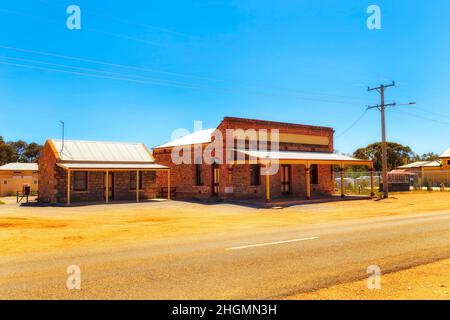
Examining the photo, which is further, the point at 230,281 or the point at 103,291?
the point at 230,281

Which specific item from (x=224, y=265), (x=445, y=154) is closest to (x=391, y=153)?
(x=445, y=154)

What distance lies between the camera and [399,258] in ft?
24.0

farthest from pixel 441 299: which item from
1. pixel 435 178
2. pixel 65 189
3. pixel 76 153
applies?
pixel 435 178

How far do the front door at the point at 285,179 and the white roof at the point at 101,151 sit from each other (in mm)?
9536

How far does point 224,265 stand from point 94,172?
2009cm

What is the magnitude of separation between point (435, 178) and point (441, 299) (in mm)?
49218

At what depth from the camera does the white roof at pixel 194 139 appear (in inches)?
1054

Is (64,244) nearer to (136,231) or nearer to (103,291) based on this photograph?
(136,231)

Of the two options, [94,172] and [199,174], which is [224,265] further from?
[199,174]

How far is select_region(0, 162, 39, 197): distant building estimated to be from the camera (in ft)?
132

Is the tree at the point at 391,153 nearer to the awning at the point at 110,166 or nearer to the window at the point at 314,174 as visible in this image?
the window at the point at 314,174

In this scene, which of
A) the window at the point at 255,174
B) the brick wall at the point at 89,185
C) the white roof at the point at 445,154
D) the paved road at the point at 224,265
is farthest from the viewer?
the white roof at the point at 445,154

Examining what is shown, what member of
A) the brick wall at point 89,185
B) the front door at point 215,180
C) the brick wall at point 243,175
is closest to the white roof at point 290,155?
the brick wall at point 243,175

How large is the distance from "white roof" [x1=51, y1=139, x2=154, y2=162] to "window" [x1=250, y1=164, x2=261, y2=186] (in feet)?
25.2
